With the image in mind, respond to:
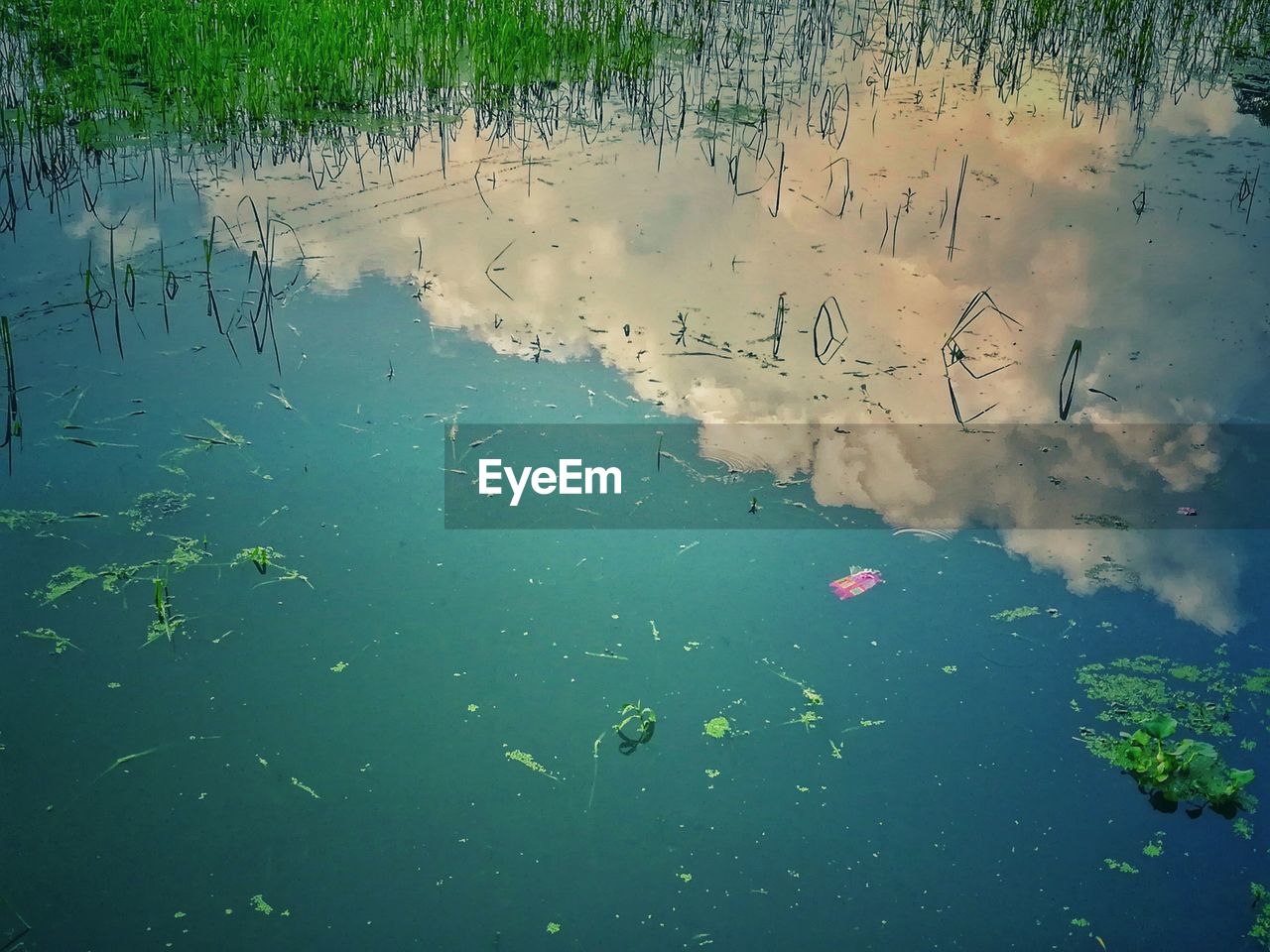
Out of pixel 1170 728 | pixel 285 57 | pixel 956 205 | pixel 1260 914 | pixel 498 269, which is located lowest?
pixel 1260 914

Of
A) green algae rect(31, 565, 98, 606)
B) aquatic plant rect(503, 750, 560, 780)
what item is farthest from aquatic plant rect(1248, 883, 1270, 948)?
green algae rect(31, 565, 98, 606)

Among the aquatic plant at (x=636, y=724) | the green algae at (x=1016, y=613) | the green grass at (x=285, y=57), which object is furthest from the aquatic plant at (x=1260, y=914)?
the green grass at (x=285, y=57)

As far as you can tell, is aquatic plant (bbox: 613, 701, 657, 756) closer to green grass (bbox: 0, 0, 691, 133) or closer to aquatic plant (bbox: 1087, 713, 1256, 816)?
aquatic plant (bbox: 1087, 713, 1256, 816)

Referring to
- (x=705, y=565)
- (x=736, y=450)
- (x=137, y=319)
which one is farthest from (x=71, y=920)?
(x=137, y=319)

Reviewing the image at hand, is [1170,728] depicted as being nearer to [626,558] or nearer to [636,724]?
[636,724]

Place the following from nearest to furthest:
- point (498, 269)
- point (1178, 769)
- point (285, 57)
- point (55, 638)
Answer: point (1178, 769) → point (55, 638) → point (498, 269) → point (285, 57)

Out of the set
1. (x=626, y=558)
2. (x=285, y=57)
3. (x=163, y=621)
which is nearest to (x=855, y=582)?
(x=626, y=558)

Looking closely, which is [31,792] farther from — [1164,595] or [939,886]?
[1164,595]
